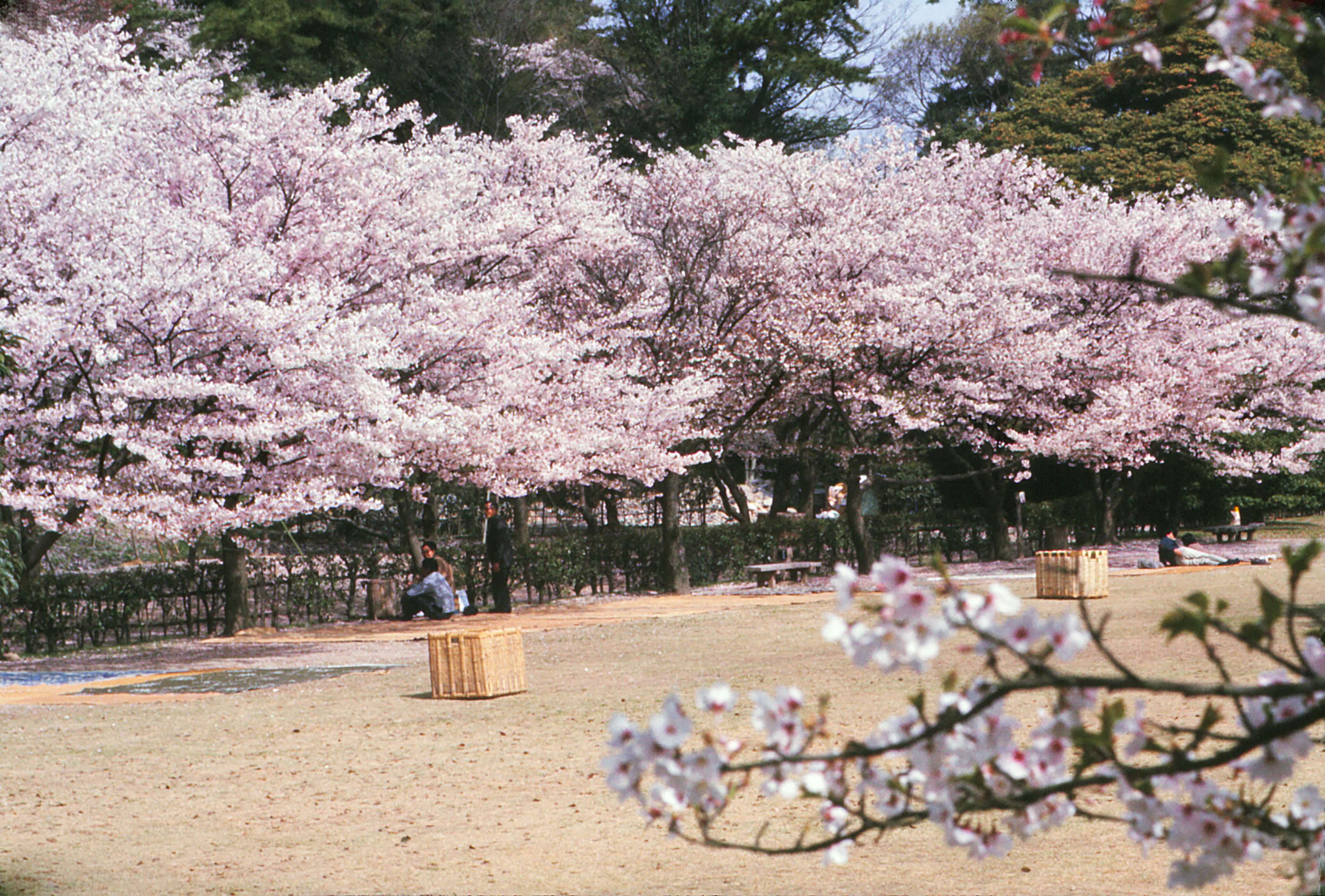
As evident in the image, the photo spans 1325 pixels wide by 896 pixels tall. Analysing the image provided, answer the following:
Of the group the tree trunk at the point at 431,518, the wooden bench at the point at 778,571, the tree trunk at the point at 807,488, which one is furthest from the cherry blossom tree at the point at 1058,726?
the tree trunk at the point at 807,488

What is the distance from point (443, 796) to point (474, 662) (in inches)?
150

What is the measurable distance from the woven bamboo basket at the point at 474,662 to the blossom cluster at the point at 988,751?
9.54 m

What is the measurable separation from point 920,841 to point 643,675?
20.0 ft

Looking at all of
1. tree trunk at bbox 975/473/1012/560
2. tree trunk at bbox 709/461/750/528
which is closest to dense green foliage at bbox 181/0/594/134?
tree trunk at bbox 709/461/750/528

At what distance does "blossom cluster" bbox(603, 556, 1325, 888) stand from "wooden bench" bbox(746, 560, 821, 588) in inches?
840

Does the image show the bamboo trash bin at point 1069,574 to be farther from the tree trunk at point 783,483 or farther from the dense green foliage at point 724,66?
the dense green foliage at point 724,66

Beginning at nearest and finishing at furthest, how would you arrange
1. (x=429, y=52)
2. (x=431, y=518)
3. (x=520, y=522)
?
(x=431, y=518) < (x=520, y=522) < (x=429, y=52)

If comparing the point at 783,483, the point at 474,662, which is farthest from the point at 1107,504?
the point at 474,662

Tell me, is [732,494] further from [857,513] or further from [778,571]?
[778,571]

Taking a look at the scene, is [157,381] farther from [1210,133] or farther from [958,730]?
[1210,133]

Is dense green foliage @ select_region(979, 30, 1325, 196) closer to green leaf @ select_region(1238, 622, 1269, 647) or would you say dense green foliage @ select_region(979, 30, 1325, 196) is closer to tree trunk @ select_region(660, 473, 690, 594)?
tree trunk @ select_region(660, 473, 690, 594)

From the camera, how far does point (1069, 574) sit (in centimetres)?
1808

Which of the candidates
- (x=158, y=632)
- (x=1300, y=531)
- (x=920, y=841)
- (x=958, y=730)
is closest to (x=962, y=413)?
(x=1300, y=531)

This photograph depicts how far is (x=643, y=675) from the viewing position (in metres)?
12.6
